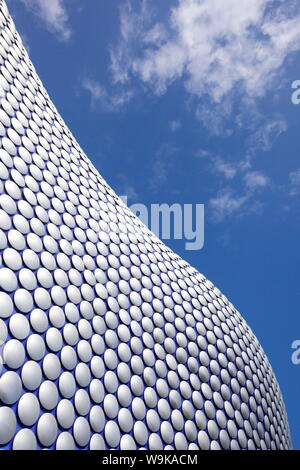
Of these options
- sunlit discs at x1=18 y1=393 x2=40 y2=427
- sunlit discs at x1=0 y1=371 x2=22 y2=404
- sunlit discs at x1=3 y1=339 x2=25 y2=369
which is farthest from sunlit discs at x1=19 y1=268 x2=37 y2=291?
sunlit discs at x1=18 y1=393 x2=40 y2=427

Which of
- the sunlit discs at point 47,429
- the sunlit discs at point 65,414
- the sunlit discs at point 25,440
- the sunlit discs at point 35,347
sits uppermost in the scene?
the sunlit discs at point 35,347

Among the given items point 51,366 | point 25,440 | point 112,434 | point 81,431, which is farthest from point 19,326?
point 112,434

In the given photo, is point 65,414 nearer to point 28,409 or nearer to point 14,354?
point 28,409

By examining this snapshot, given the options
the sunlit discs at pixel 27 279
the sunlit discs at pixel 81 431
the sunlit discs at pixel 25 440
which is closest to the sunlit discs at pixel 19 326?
the sunlit discs at pixel 27 279

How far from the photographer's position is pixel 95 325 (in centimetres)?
1098

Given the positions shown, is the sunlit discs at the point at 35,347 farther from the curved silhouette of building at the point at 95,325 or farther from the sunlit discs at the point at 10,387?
the sunlit discs at the point at 10,387

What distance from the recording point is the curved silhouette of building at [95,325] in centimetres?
842

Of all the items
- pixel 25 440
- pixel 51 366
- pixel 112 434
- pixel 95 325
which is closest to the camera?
pixel 25 440

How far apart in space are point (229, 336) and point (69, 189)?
9084 millimetres

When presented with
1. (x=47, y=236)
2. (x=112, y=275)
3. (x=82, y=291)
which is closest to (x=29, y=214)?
(x=47, y=236)

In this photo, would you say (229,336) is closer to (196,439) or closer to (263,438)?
(263,438)

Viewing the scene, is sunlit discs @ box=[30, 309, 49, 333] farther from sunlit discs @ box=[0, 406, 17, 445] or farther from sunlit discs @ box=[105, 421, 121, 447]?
sunlit discs @ box=[105, 421, 121, 447]

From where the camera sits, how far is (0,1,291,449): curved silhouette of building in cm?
842
